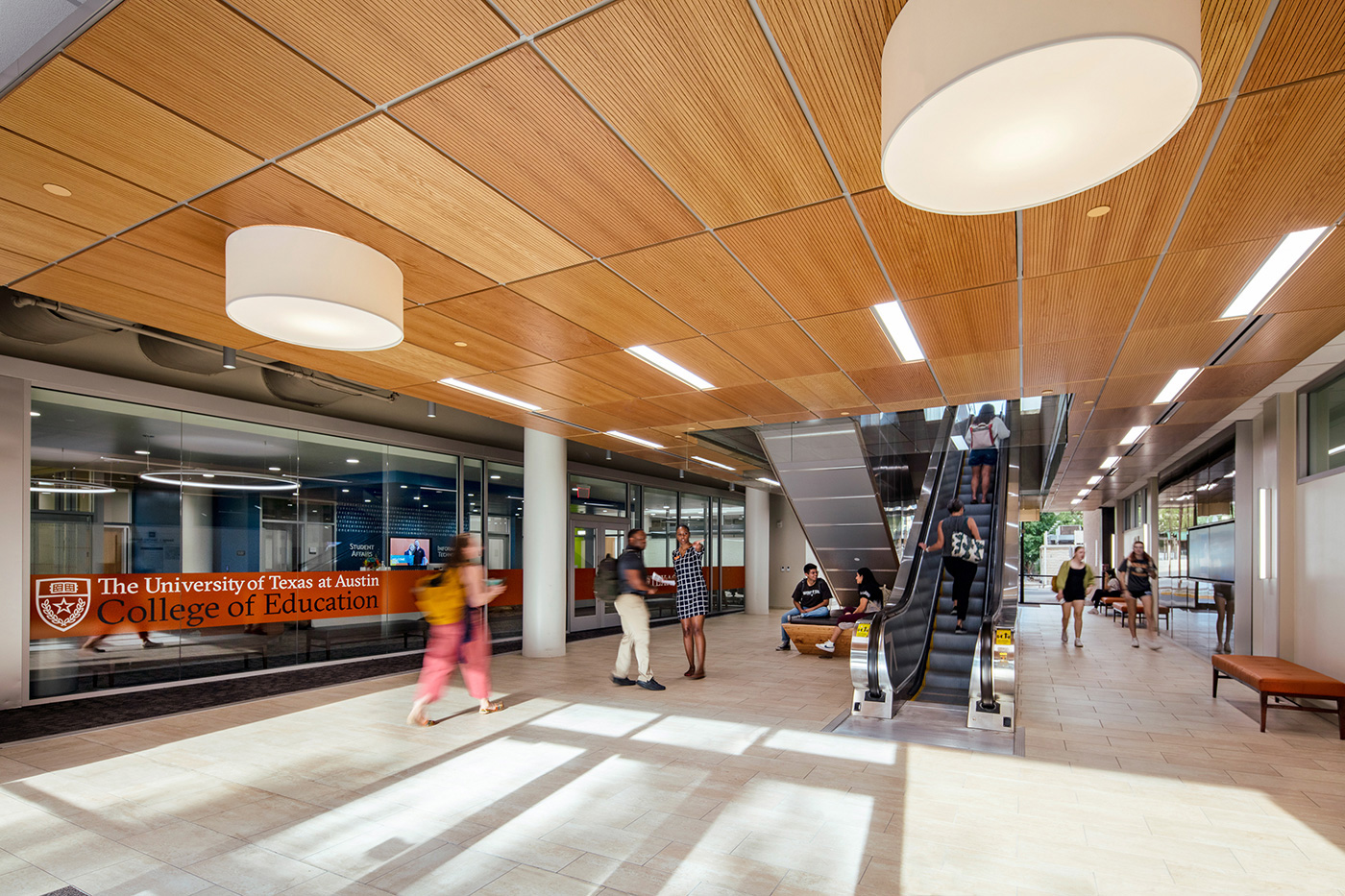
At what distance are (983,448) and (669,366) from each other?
7.60 meters

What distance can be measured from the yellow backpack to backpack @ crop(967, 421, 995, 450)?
7.74 m

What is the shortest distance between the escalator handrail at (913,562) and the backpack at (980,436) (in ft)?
1.16

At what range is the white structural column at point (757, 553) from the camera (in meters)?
18.5

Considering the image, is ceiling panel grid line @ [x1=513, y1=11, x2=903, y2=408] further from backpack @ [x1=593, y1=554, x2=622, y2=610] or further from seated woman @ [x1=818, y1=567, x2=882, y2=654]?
seated woman @ [x1=818, y1=567, x2=882, y2=654]

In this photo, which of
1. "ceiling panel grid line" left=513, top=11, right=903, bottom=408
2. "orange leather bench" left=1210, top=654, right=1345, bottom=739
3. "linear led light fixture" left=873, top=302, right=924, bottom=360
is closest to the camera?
"ceiling panel grid line" left=513, top=11, right=903, bottom=408

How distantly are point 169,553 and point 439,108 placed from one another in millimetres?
8004

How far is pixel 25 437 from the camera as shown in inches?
288

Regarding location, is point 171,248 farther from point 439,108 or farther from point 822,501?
point 822,501

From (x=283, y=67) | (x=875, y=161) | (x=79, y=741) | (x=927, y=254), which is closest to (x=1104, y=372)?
(x=927, y=254)

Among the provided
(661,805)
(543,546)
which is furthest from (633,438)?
(661,805)

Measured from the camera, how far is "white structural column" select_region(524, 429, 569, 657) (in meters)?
10.5

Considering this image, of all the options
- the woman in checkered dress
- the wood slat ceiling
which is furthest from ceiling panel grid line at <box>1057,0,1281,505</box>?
the woman in checkered dress

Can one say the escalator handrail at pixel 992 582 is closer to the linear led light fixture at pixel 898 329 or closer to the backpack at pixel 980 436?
the backpack at pixel 980 436

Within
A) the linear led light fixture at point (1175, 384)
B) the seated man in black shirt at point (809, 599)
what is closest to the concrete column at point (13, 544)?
the seated man in black shirt at point (809, 599)
